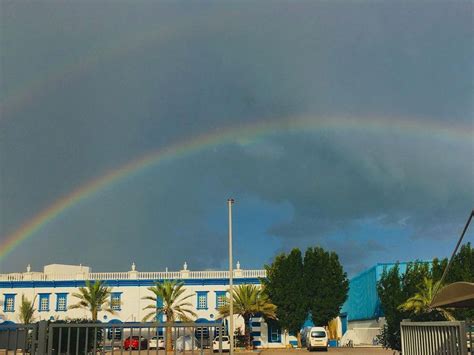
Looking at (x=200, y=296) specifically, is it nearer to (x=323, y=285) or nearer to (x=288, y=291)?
(x=288, y=291)

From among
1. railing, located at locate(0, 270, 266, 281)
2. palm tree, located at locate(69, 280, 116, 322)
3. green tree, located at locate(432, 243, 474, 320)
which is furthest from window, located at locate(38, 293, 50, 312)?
green tree, located at locate(432, 243, 474, 320)

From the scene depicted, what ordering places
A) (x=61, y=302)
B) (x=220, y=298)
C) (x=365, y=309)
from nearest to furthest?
1. (x=220, y=298)
2. (x=61, y=302)
3. (x=365, y=309)

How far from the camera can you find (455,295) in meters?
9.88

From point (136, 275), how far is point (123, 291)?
2116 millimetres

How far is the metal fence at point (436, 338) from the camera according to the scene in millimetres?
8734

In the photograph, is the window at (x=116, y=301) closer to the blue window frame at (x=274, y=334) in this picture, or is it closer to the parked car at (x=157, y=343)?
the blue window frame at (x=274, y=334)

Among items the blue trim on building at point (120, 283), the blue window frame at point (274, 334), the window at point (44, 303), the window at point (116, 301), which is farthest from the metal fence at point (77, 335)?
the window at point (44, 303)

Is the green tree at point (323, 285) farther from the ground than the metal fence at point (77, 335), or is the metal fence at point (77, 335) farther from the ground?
the green tree at point (323, 285)

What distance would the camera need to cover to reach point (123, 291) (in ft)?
200

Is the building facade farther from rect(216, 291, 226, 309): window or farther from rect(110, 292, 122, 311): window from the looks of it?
rect(110, 292, 122, 311): window

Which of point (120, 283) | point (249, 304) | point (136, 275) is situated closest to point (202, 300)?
point (136, 275)

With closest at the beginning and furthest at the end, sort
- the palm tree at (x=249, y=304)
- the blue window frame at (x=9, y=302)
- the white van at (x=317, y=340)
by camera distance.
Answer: the white van at (x=317, y=340) → the palm tree at (x=249, y=304) → the blue window frame at (x=9, y=302)

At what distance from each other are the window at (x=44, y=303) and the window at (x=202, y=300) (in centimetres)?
1638

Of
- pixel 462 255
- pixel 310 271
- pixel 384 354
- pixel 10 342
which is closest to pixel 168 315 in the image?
pixel 310 271
